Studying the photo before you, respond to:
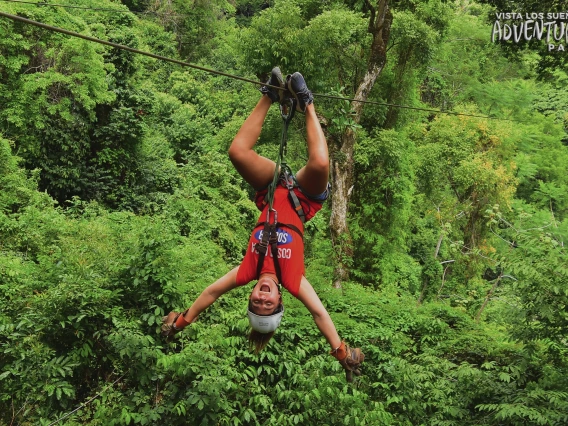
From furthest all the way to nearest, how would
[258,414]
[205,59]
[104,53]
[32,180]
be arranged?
[205,59] < [104,53] < [32,180] < [258,414]

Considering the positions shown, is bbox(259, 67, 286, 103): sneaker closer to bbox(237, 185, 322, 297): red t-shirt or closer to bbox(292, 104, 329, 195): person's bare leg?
bbox(292, 104, 329, 195): person's bare leg

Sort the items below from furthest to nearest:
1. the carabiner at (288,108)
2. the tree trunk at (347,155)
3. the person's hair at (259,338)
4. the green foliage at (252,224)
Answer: the tree trunk at (347,155) < the green foliage at (252,224) < the person's hair at (259,338) < the carabiner at (288,108)

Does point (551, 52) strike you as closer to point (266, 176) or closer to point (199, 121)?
point (266, 176)

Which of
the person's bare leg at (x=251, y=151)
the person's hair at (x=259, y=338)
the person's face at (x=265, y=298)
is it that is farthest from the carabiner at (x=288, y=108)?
the person's hair at (x=259, y=338)

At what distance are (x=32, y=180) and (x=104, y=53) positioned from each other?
148 inches

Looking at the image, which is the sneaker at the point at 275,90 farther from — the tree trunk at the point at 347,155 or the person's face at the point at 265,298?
the tree trunk at the point at 347,155

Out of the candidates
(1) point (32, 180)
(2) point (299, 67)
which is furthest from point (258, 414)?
(2) point (299, 67)

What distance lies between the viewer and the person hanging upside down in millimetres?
2873

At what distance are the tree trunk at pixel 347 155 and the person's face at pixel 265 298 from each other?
6.87 meters

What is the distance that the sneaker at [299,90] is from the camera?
2916mm

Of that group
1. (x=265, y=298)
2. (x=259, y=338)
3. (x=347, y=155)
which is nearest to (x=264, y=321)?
(x=265, y=298)

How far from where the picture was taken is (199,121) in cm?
1623

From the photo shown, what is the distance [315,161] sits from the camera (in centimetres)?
287

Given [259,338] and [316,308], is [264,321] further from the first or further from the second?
[316,308]
